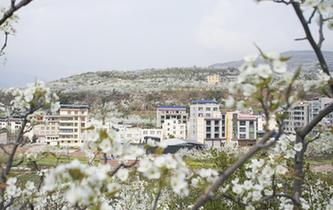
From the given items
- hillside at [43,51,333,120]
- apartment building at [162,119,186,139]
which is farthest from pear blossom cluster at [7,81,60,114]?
hillside at [43,51,333,120]

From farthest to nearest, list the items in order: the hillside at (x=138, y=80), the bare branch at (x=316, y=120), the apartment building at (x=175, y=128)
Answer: the hillside at (x=138, y=80) → the apartment building at (x=175, y=128) → the bare branch at (x=316, y=120)

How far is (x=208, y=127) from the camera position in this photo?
53531 mm

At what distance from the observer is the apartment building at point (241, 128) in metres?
52.3

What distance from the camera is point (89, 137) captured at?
72.9 inches

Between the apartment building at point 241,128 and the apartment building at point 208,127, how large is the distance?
2.96ft

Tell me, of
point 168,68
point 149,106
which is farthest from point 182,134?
point 168,68

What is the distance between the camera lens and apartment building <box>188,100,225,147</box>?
5291 cm

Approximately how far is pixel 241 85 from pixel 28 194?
1294 millimetres

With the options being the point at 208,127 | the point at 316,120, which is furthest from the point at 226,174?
the point at 208,127

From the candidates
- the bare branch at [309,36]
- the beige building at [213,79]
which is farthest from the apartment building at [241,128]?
the beige building at [213,79]

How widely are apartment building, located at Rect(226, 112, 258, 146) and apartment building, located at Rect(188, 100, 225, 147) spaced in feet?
2.96

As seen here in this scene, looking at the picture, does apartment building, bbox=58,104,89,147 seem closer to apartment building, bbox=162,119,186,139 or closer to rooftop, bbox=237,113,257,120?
apartment building, bbox=162,119,186,139

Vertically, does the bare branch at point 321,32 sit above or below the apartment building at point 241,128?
above

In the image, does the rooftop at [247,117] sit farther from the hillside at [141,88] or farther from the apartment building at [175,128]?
the hillside at [141,88]
